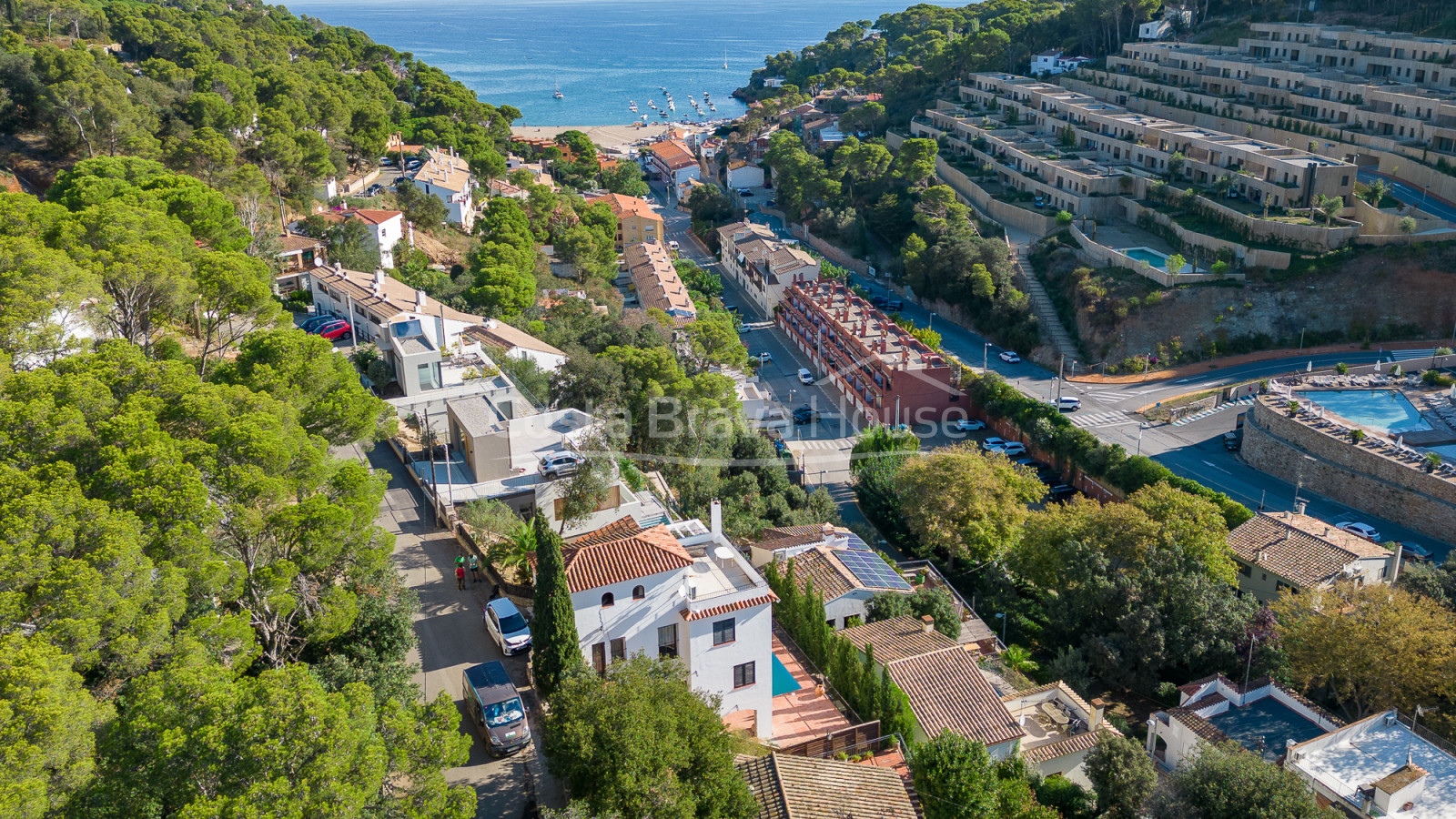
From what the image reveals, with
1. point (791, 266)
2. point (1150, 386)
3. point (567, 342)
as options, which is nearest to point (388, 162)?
point (791, 266)

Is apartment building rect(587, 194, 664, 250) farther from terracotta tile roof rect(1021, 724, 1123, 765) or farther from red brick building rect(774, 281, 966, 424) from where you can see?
terracotta tile roof rect(1021, 724, 1123, 765)

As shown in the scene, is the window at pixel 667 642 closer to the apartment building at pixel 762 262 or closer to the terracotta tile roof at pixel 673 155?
the apartment building at pixel 762 262

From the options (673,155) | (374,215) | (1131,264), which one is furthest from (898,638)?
(673,155)

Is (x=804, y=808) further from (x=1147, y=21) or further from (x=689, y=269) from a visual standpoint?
(x=1147, y=21)

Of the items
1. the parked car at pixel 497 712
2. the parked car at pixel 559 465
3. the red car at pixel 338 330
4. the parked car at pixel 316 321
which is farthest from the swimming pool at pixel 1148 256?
the parked car at pixel 497 712

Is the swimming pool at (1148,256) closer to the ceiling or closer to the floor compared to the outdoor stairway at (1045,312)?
closer to the ceiling
